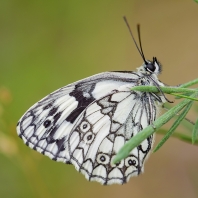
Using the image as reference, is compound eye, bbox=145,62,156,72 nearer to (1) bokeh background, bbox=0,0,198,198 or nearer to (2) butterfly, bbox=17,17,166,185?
(2) butterfly, bbox=17,17,166,185

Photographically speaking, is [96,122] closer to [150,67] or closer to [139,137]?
[150,67]

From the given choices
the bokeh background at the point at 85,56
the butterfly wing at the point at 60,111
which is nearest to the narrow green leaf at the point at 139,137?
the butterfly wing at the point at 60,111

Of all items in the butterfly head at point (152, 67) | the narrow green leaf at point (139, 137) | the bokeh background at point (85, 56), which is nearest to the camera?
the narrow green leaf at point (139, 137)

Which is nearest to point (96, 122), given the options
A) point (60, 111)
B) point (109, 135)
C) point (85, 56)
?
point (109, 135)

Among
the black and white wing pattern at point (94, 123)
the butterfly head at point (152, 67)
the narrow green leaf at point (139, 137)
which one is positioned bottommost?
the narrow green leaf at point (139, 137)

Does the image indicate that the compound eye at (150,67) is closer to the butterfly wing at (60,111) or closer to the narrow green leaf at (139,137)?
the butterfly wing at (60,111)

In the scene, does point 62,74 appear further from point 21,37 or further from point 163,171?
point 163,171

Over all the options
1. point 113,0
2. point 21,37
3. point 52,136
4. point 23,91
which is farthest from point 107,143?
point 113,0

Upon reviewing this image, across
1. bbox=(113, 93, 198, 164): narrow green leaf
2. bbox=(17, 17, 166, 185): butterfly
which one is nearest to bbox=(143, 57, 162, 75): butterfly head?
bbox=(17, 17, 166, 185): butterfly
